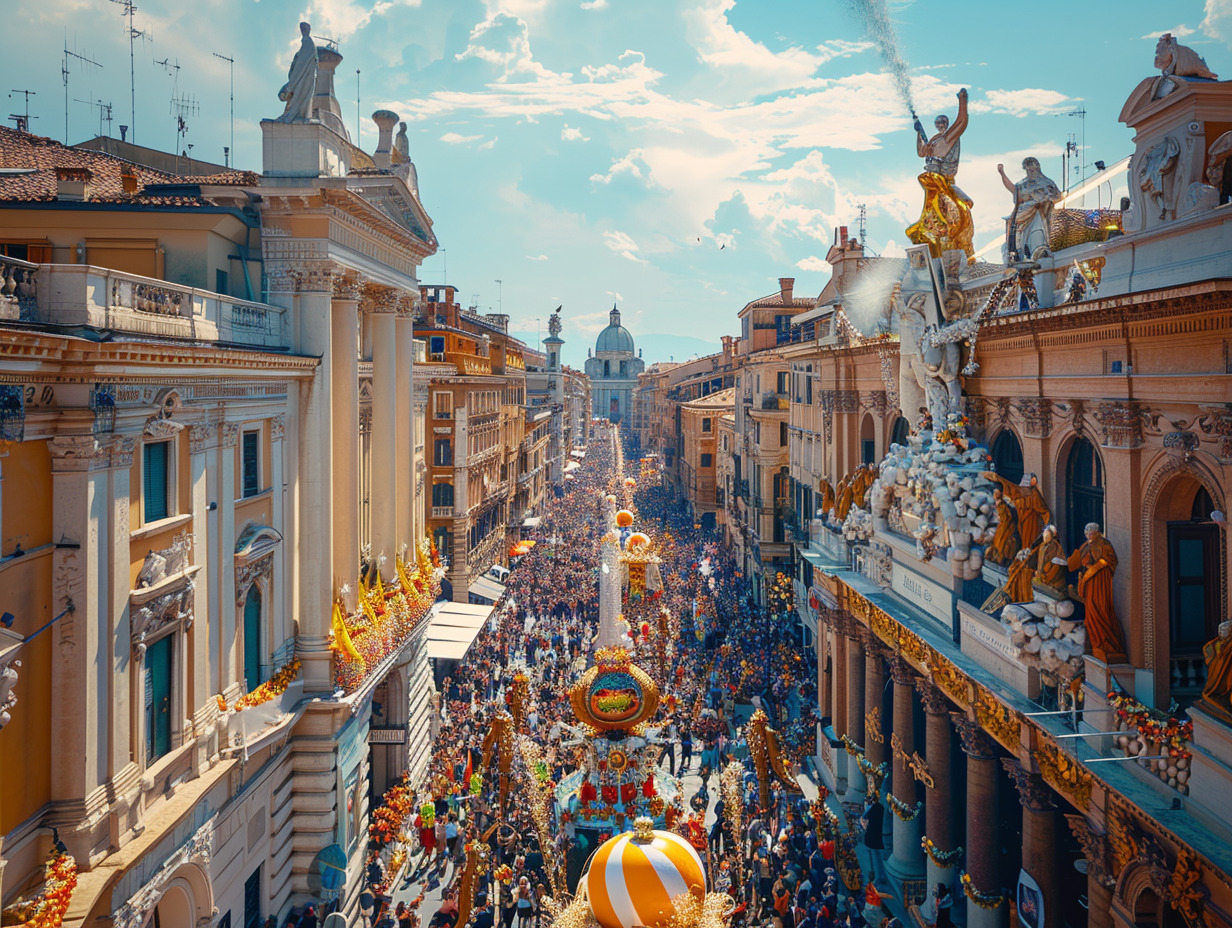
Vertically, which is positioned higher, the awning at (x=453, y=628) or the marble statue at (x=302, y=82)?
the marble statue at (x=302, y=82)

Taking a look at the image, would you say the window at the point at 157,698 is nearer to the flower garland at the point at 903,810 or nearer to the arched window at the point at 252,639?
the arched window at the point at 252,639

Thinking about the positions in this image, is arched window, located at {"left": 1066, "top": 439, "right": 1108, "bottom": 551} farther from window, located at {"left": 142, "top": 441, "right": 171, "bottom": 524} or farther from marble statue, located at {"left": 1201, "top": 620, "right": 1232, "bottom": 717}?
window, located at {"left": 142, "top": 441, "right": 171, "bottom": 524}

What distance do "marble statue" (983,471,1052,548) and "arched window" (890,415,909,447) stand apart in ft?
22.8

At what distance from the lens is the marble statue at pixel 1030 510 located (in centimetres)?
1498

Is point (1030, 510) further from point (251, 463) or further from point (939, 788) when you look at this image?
point (251, 463)

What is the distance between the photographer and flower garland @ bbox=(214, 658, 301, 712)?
1631 cm

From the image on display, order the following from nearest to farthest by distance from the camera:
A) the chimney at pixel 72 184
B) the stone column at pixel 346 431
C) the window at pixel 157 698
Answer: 1. the window at pixel 157 698
2. the chimney at pixel 72 184
3. the stone column at pixel 346 431

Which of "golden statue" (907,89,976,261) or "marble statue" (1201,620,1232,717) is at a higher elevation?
"golden statue" (907,89,976,261)

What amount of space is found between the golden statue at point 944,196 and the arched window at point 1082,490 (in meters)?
5.82

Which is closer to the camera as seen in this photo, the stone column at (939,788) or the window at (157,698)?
A: the window at (157,698)

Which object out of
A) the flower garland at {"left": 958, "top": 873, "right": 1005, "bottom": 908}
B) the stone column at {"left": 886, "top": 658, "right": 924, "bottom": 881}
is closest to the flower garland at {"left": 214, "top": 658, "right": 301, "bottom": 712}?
the stone column at {"left": 886, "top": 658, "right": 924, "bottom": 881}

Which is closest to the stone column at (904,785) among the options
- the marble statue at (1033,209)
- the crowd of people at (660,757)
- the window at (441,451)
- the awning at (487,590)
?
the crowd of people at (660,757)

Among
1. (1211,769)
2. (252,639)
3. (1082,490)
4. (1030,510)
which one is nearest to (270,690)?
(252,639)

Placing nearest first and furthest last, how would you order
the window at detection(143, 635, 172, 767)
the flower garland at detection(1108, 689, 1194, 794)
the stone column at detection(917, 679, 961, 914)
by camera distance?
the flower garland at detection(1108, 689, 1194, 794) < the window at detection(143, 635, 172, 767) < the stone column at detection(917, 679, 961, 914)
